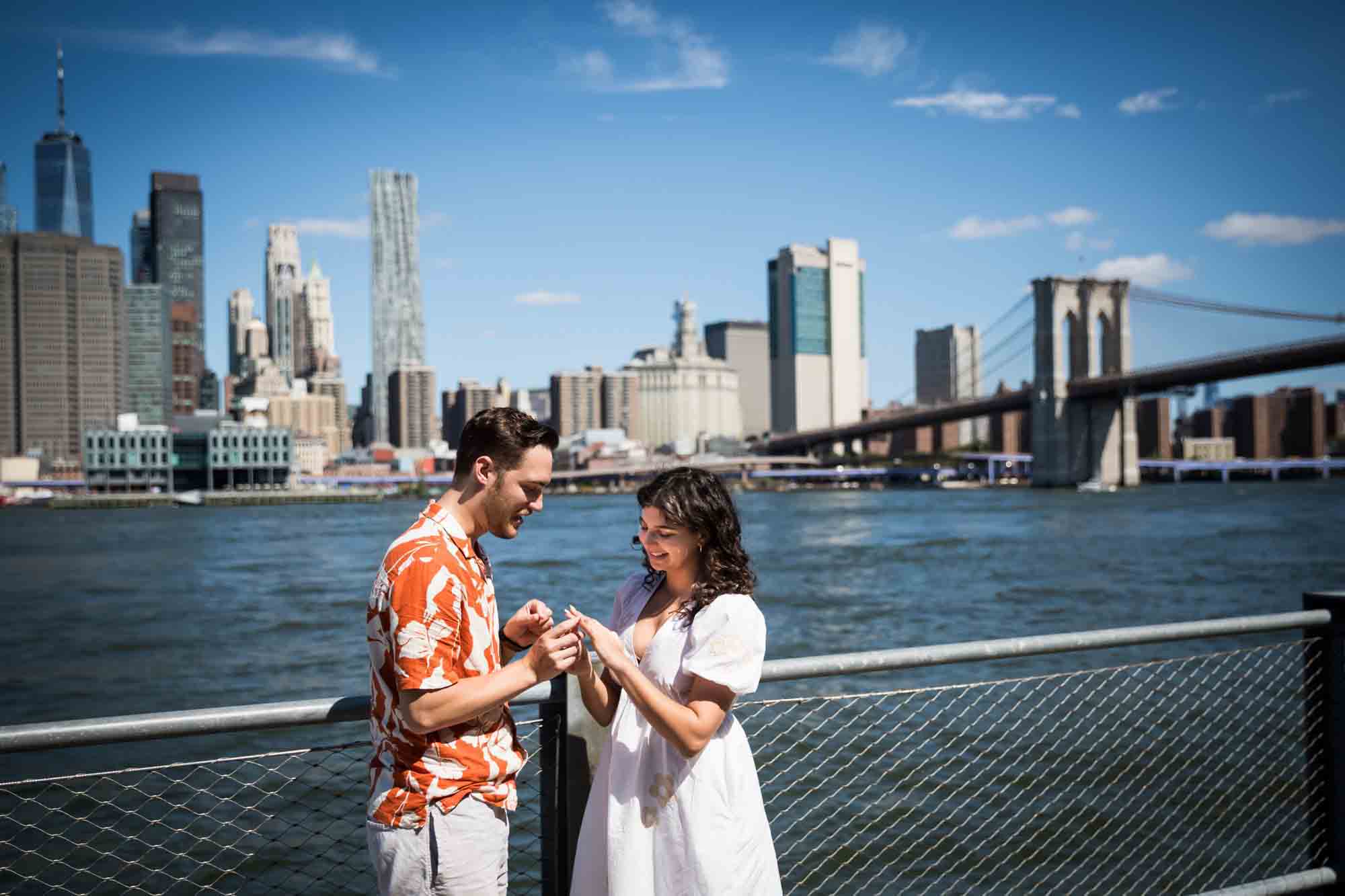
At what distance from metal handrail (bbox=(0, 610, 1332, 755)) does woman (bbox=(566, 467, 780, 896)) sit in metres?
0.19

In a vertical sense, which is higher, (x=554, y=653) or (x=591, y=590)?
(x=554, y=653)

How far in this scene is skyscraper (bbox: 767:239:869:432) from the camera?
481ft

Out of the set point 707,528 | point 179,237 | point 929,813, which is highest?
point 179,237

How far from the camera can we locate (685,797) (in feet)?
6.37

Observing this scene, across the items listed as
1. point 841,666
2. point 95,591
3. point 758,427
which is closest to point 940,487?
point 95,591

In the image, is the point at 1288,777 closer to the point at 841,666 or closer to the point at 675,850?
the point at 841,666

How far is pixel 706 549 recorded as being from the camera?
2027 mm

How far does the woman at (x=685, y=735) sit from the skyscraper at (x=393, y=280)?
6700 inches

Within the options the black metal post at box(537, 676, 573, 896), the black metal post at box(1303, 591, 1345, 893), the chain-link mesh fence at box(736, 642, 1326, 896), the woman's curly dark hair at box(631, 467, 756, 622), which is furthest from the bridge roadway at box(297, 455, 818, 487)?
the woman's curly dark hair at box(631, 467, 756, 622)

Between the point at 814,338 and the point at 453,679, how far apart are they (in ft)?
491

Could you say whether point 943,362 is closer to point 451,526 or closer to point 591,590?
point 591,590

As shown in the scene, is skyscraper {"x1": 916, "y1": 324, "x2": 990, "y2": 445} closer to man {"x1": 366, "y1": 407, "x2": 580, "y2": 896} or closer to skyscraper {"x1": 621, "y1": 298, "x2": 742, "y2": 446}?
skyscraper {"x1": 621, "y1": 298, "x2": 742, "y2": 446}

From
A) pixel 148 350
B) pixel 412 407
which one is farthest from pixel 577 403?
pixel 148 350

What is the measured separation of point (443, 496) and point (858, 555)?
25.4m
